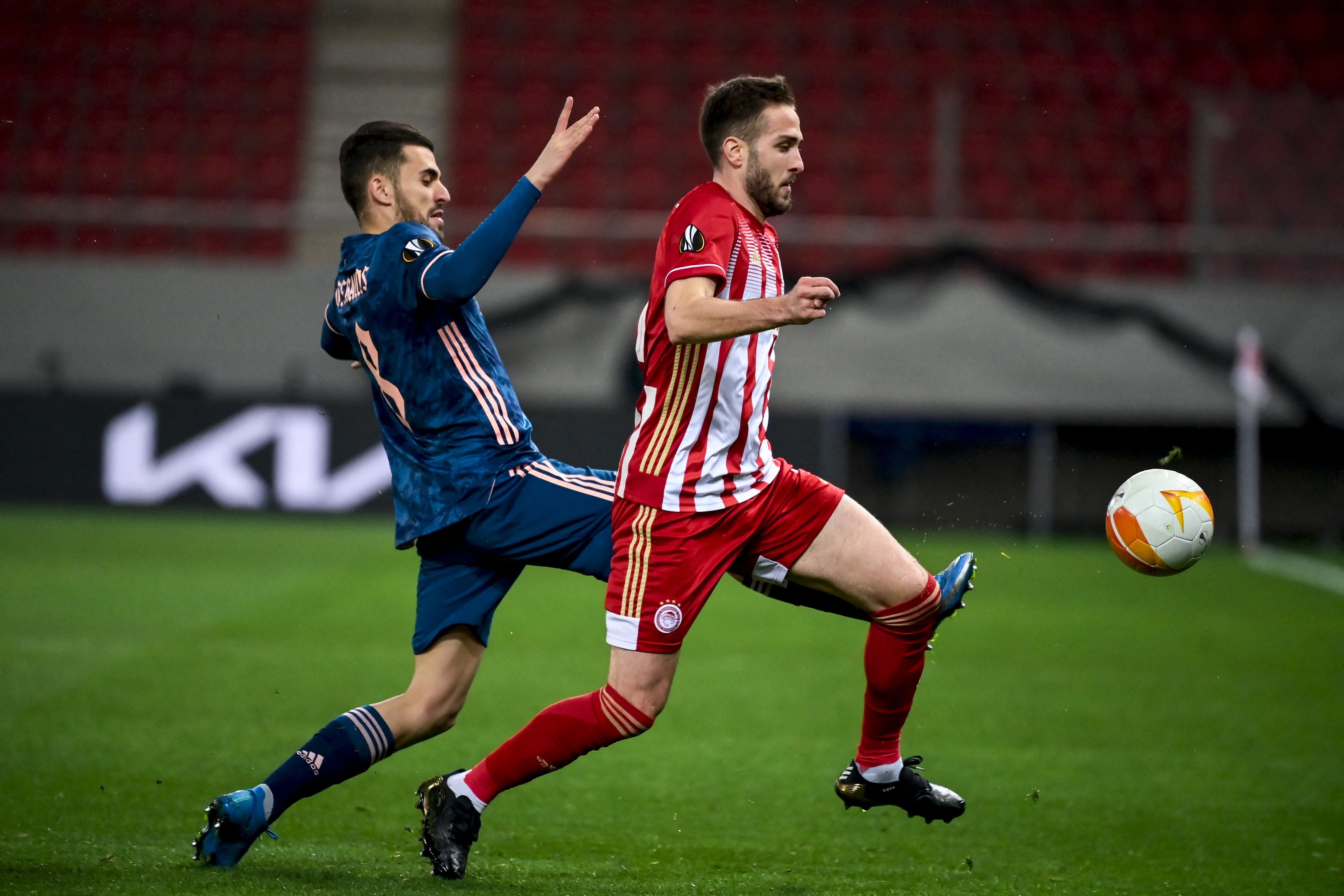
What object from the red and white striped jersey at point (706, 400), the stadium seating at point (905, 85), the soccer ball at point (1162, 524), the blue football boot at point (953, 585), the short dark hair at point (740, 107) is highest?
the stadium seating at point (905, 85)

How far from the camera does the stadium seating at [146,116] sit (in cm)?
1503

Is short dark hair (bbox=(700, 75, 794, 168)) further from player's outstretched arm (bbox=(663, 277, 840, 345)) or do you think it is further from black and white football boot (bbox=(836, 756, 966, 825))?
black and white football boot (bbox=(836, 756, 966, 825))

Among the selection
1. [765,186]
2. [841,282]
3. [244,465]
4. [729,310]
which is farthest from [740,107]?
[244,465]

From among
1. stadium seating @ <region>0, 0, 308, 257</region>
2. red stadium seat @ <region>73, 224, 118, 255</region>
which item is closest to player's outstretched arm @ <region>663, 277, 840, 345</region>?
stadium seating @ <region>0, 0, 308, 257</region>

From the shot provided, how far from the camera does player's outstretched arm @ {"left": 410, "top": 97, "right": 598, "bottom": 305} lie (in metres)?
3.46

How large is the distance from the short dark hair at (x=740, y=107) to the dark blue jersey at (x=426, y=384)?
503mm

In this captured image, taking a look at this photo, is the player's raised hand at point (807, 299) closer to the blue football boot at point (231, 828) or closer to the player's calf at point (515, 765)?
the player's calf at point (515, 765)

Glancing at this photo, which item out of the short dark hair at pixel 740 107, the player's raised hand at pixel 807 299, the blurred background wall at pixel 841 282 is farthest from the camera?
the blurred background wall at pixel 841 282

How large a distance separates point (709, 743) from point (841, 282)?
28.8ft

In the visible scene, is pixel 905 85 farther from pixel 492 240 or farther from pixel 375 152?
pixel 492 240

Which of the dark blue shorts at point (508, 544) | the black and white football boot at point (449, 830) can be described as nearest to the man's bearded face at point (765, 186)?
the dark blue shorts at point (508, 544)

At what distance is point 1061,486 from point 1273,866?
10162 mm

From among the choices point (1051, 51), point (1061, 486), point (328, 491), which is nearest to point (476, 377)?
point (328, 491)

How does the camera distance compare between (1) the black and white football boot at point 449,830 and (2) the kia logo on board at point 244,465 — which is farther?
(2) the kia logo on board at point 244,465
